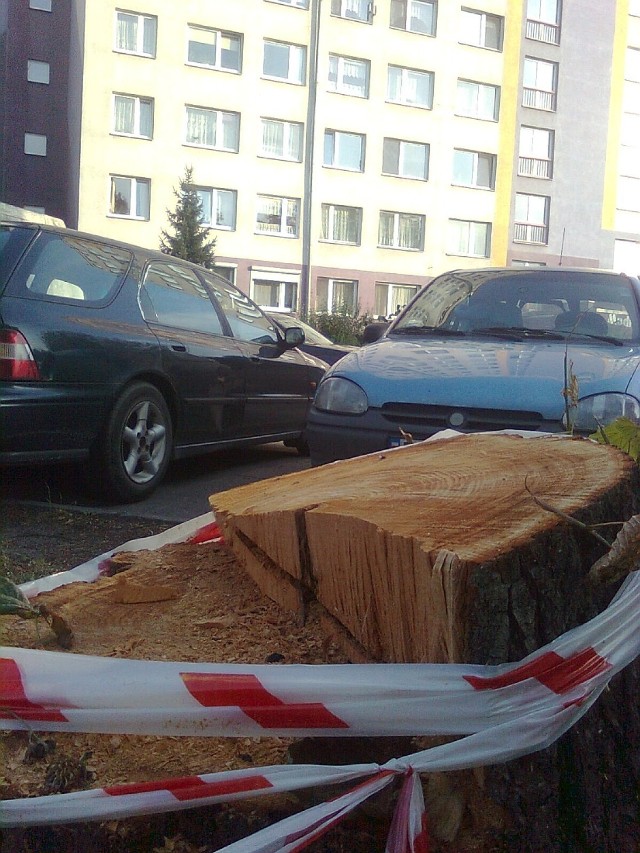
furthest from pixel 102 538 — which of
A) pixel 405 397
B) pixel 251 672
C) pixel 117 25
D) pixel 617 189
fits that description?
pixel 117 25

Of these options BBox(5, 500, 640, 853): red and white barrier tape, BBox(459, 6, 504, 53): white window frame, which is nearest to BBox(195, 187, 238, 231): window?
BBox(459, 6, 504, 53): white window frame

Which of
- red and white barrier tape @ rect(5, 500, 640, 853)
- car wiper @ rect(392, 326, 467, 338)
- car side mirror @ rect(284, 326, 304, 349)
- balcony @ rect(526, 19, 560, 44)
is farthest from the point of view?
balcony @ rect(526, 19, 560, 44)

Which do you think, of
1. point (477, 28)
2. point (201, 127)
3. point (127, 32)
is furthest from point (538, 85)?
point (127, 32)

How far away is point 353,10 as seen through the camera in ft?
128

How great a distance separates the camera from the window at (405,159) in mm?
39750

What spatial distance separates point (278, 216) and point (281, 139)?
292 centimetres

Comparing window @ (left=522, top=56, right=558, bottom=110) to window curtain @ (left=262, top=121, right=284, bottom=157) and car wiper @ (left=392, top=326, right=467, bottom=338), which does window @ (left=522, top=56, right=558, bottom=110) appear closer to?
window curtain @ (left=262, top=121, right=284, bottom=157)

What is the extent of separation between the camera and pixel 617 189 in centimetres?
1780

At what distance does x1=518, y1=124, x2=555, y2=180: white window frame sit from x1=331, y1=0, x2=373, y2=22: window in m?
7.81

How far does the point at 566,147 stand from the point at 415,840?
2564cm

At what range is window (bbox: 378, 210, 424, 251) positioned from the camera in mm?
39750

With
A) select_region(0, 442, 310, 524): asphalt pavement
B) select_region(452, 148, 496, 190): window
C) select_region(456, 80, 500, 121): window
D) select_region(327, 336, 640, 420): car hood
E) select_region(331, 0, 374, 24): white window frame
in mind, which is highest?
select_region(331, 0, 374, 24): white window frame

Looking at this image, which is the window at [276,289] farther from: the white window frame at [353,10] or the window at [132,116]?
the white window frame at [353,10]

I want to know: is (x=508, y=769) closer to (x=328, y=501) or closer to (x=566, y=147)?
(x=328, y=501)
